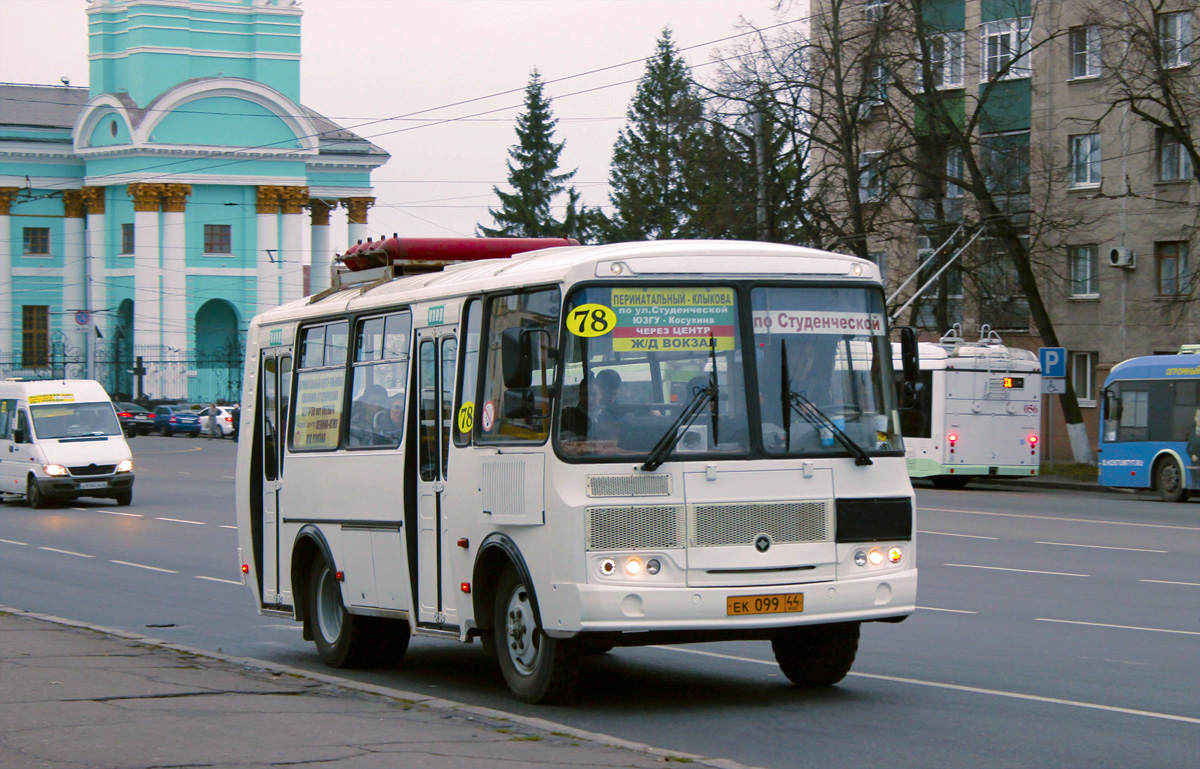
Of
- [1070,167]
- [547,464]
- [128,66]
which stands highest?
[128,66]

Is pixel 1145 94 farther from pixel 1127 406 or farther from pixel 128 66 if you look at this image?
pixel 128 66

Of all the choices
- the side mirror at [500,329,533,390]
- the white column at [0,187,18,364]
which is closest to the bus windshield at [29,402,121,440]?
the side mirror at [500,329,533,390]

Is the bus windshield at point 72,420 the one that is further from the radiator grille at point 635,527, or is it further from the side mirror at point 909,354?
the radiator grille at point 635,527

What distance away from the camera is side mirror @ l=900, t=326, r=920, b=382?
31.9 ft

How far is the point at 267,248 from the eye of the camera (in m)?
72.9

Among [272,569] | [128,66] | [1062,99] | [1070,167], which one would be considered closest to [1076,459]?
[1070,167]

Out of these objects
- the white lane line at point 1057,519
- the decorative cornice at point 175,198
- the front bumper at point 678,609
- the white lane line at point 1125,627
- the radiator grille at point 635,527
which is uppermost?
the decorative cornice at point 175,198

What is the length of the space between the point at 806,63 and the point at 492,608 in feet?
106

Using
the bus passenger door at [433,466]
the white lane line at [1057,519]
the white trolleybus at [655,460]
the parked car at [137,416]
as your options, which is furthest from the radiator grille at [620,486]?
the parked car at [137,416]

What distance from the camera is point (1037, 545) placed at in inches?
811

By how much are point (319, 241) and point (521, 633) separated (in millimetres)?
70133

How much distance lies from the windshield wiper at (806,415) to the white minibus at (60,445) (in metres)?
23.3

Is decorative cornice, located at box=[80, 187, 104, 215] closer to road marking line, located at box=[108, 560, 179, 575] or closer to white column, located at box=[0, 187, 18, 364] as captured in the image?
white column, located at box=[0, 187, 18, 364]

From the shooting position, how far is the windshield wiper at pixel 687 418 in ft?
29.2
